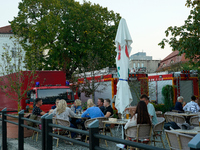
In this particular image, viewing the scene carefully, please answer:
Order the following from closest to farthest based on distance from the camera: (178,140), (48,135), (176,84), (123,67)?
(178,140) → (48,135) → (123,67) → (176,84)

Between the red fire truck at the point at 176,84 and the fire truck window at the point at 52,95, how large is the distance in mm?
6919

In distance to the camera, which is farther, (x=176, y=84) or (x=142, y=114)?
(x=176, y=84)

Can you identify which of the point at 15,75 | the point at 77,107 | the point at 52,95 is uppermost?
the point at 15,75

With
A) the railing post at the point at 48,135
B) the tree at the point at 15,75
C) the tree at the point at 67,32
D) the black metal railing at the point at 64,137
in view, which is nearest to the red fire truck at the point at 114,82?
the tree at the point at 15,75

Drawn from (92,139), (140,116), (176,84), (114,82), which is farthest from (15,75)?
(92,139)

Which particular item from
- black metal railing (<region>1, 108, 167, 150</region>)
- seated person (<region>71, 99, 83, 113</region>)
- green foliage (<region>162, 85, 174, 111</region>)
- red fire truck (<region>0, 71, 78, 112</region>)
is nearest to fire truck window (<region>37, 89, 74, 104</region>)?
red fire truck (<region>0, 71, 78, 112</region>)

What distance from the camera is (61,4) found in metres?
30.4

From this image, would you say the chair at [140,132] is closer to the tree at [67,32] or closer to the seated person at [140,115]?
the seated person at [140,115]

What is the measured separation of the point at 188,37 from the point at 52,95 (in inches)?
306

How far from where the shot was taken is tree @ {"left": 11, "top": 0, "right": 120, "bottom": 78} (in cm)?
2854

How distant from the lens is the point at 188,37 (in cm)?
1480

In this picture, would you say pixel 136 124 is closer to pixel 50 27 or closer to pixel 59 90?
pixel 59 90

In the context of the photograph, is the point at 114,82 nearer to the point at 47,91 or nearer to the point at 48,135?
the point at 47,91

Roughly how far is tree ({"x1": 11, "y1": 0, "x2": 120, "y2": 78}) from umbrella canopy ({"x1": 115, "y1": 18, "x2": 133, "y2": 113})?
756 inches
